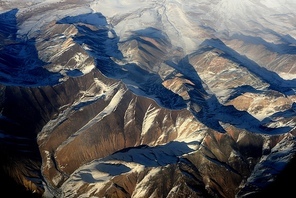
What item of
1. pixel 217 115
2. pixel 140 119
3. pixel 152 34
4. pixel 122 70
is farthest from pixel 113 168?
pixel 152 34

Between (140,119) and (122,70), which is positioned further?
(122,70)

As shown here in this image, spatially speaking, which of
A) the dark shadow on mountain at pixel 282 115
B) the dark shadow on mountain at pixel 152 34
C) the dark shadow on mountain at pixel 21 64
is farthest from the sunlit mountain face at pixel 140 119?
the dark shadow on mountain at pixel 152 34

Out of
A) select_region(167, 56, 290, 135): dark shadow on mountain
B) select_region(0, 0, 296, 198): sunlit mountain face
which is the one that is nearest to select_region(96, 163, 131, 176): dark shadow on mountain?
select_region(0, 0, 296, 198): sunlit mountain face

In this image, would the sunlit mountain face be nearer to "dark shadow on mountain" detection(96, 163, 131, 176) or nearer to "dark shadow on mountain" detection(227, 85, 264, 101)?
"dark shadow on mountain" detection(96, 163, 131, 176)

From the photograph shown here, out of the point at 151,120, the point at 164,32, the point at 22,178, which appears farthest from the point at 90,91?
the point at 164,32

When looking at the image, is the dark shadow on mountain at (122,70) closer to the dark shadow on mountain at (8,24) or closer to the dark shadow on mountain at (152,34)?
the dark shadow on mountain at (152,34)

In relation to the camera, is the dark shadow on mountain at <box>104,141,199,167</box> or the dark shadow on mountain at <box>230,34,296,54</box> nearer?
the dark shadow on mountain at <box>104,141,199,167</box>

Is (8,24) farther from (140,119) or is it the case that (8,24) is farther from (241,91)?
(241,91)
